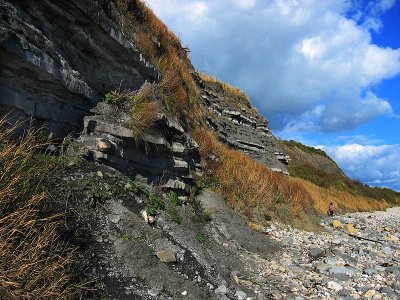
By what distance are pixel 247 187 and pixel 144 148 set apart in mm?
5161

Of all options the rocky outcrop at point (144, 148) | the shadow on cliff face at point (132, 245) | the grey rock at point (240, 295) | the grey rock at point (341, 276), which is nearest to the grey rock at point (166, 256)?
the shadow on cliff face at point (132, 245)

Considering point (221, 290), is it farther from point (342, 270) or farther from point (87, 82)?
point (87, 82)

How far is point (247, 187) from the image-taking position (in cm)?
1235

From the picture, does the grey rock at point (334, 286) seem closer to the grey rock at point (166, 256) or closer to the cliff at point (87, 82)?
the grey rock at point (166, 256)

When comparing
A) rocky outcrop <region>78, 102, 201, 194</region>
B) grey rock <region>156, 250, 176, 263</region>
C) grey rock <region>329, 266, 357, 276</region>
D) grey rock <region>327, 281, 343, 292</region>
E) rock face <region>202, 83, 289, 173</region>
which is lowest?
grey rock <region>156, 250, 176, 263</region>

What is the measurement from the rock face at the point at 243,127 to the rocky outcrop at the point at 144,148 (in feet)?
30.5

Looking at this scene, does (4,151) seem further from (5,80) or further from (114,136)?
(114,136)

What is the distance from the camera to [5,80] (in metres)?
5.57

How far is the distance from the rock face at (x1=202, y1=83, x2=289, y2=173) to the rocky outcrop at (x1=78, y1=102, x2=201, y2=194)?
30.5 feet

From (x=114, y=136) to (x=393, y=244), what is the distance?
1079cm

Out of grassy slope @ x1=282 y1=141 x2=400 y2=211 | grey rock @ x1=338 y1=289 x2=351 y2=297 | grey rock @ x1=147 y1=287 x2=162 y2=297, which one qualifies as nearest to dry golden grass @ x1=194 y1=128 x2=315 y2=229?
grey rock @ x1=338 y1=289 x2=351 y2=297

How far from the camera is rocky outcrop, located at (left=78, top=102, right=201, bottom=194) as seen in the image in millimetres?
7277

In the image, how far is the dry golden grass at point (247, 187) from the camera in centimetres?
1152

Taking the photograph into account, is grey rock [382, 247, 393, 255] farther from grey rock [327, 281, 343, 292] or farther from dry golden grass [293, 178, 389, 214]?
dry golden grass [293, 178, 389, 214]
